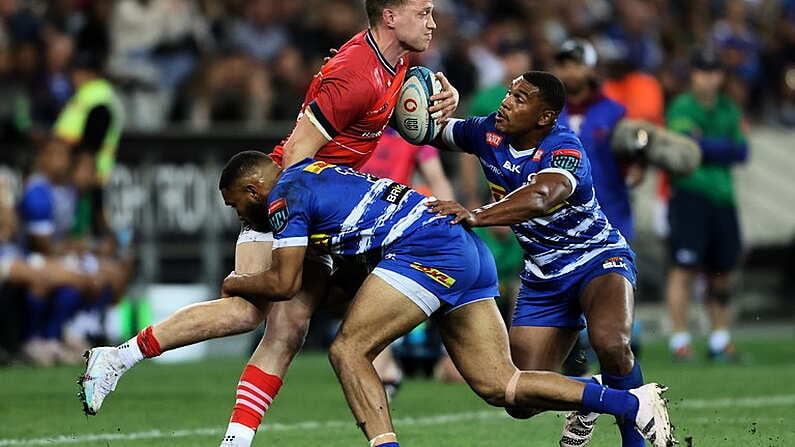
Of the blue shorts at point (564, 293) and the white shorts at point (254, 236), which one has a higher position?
the white shorts at point (254, 236)

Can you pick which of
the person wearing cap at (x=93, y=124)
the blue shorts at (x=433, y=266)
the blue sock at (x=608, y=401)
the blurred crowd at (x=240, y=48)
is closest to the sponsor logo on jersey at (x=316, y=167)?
the blue shorts at (x=433, y=266)

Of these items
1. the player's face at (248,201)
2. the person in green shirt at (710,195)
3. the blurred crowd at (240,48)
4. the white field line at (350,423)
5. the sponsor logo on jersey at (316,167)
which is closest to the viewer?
the sponsor logo on jersey at (316,167)

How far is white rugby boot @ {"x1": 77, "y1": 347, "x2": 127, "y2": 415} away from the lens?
7039 mm

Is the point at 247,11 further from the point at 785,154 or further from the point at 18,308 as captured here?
the point at 785,154

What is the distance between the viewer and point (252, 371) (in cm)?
712

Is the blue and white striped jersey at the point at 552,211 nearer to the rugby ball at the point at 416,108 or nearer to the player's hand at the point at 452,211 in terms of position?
the rugby ball at the point at 416,108

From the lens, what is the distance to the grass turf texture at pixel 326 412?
27.7 feet

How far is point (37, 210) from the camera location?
14164 mm

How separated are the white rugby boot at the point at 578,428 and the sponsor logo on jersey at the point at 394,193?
1.42m

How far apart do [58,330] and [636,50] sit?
9340 millimetres

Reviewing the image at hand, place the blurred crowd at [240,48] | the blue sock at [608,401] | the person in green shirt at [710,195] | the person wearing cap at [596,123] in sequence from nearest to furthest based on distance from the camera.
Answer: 1. the blue sock at [608,401]
2. the person wearing cap at [596,123]
3. the person in green shirt at [710,195]
4. the blurred crowd at [240,48]

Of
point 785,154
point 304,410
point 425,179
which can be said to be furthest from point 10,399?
point 785,154

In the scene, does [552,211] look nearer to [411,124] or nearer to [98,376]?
[411,124]

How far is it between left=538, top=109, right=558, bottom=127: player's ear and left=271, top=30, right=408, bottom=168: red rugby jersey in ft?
2.35
